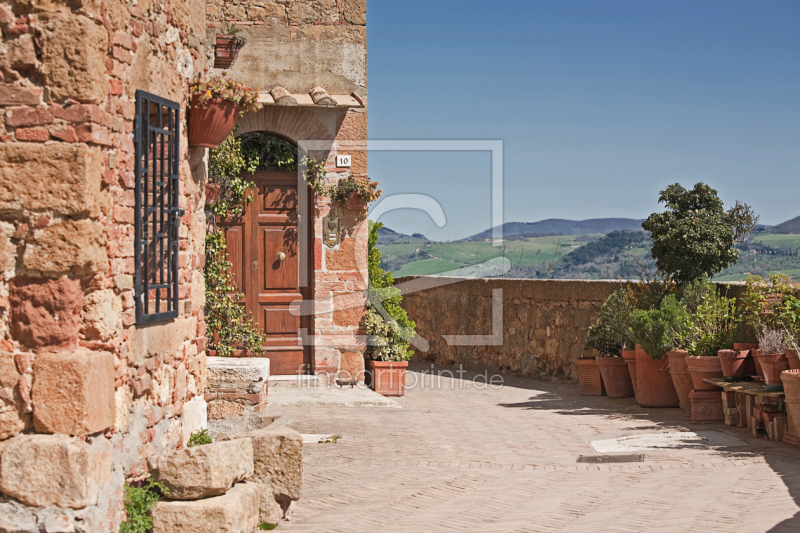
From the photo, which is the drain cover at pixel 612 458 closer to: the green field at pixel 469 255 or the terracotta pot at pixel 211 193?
the terracotta pot at pixel 211 193

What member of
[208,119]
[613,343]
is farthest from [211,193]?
[613,343]

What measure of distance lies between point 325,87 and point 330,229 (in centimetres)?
178

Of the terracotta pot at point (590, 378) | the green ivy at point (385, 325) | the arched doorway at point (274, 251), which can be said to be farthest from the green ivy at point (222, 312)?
the terracotta pot at point (590, 378)

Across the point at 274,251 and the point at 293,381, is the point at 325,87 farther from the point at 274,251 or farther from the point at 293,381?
the point at 293,381

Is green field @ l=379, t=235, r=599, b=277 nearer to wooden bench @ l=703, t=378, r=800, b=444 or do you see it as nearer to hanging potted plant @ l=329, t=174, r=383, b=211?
hanging potted plant @ l=329, t=174, r=383, b=211

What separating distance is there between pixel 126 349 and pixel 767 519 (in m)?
3.83

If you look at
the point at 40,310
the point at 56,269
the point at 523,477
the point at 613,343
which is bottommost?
the point at 523,477

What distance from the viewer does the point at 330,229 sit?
1052 cm

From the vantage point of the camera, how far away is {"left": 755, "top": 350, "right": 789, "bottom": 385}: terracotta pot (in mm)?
7875

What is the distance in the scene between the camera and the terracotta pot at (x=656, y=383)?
9.85m

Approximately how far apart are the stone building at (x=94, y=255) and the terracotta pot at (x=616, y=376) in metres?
6.51

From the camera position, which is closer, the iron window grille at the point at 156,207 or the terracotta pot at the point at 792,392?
the iron window grille at the point at 156,207

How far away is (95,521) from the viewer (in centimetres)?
416

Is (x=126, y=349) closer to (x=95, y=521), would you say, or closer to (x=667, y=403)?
(x=95, y=521)
